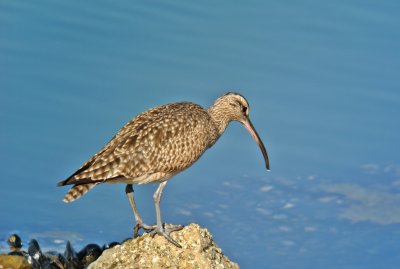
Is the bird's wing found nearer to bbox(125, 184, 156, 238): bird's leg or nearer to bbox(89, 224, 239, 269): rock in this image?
bbox(125, 184, 156, 238): bird's leg

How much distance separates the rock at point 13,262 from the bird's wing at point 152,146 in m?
1.46

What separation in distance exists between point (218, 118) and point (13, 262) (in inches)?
118

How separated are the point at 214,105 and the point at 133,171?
2077 mm

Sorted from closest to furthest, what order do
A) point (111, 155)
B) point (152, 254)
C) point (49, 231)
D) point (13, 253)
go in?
point (152, 254) < point (111, 155) < point (13, 253) < point (49, 231)

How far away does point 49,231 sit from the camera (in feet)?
52.0

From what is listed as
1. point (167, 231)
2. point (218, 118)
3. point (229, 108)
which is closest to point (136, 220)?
point (167, 231)

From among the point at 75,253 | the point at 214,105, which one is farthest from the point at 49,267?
the point at 214,105

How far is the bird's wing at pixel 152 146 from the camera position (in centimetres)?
1357

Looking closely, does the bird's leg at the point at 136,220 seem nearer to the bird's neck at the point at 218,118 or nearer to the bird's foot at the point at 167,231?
the bird's foot at the point at 167,231

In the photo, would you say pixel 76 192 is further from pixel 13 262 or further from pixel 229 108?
pixel 229 108

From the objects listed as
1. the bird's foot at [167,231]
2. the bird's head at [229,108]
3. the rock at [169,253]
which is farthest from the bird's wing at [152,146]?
the rock at [169,253]

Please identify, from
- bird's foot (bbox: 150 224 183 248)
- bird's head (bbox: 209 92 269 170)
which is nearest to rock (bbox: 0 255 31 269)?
bird's foot (bbox: 150 224 183 248)

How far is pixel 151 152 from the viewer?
14016mm

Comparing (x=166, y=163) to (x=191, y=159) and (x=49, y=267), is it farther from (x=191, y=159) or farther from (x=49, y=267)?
(x=49, y=267)
